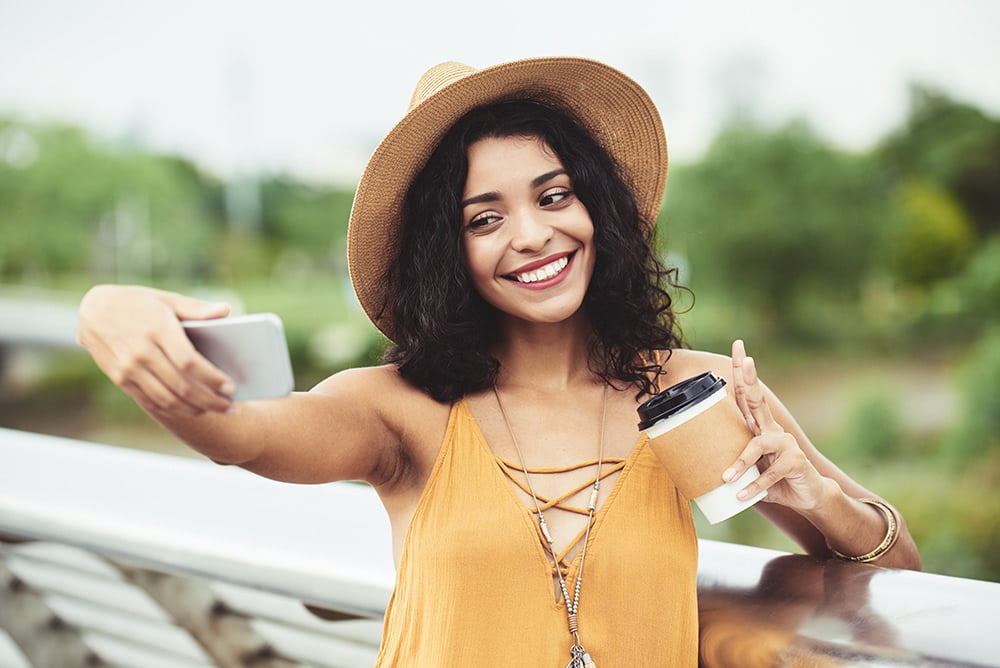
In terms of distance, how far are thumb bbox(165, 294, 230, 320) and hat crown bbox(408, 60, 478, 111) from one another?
0.58 metres

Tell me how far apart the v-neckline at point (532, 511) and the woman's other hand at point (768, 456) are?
190 mm

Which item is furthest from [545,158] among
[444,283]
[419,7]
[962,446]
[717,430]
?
[419,7]

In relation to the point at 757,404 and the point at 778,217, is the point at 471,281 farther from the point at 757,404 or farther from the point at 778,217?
the point at 778,217

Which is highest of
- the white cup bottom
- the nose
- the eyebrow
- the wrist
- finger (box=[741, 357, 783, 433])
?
the eyebrow

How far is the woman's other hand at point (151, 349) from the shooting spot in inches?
32.2

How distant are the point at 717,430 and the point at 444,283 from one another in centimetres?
47

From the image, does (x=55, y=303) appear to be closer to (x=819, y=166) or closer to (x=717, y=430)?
(x=819, y=166)

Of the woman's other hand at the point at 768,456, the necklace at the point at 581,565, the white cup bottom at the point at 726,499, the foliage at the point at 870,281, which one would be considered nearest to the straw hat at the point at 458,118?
the necklace at the point at 581,565

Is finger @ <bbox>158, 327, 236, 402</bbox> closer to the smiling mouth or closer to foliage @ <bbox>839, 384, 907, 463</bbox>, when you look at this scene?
the smiling mouth

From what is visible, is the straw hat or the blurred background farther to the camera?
the blurred background

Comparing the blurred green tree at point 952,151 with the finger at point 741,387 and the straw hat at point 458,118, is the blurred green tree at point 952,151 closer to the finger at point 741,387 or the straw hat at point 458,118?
the straw hat at point 458,118

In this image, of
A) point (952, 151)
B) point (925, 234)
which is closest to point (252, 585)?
point (925, 234)

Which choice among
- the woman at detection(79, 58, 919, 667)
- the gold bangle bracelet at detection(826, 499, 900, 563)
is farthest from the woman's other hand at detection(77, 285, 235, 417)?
the gold bangle bracelet at detection(826, 499, 900, 563)

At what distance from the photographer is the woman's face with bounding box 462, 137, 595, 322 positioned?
4.33ft
